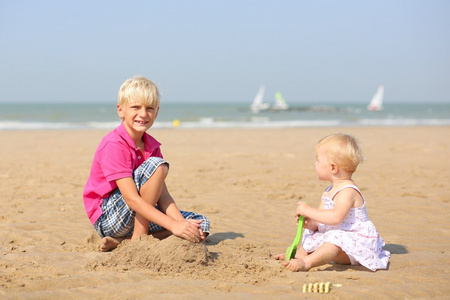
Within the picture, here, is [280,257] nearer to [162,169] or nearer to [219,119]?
[162,169]

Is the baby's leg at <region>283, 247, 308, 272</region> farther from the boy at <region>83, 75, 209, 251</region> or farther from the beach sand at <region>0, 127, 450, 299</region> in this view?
the boy at <region>83, 75, 209, 251</region>

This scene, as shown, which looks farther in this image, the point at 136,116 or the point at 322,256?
the point at 136,116

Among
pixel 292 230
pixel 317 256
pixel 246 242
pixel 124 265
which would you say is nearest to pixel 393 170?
pixel 292 230

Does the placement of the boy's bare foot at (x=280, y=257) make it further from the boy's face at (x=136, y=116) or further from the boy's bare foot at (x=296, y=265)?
the boy's face at (x=136, y=116)

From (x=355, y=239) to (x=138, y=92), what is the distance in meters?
1.81

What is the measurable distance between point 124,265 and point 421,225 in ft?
9.34

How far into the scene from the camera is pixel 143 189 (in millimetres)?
3391

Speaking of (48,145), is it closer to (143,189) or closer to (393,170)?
(393,170)

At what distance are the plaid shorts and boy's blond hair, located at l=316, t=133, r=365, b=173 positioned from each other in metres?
1.08

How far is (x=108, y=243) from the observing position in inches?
139

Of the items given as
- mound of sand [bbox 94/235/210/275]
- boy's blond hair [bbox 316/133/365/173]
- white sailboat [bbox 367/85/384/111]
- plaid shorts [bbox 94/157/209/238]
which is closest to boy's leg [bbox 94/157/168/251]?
plaid shorts [bbox 94/157/209/238]

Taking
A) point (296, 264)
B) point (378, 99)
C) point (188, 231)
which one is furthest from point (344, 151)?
point (378, 99)

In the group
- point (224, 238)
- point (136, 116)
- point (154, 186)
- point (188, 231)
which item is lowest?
point (224, 238)

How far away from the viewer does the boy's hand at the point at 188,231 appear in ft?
10.5
